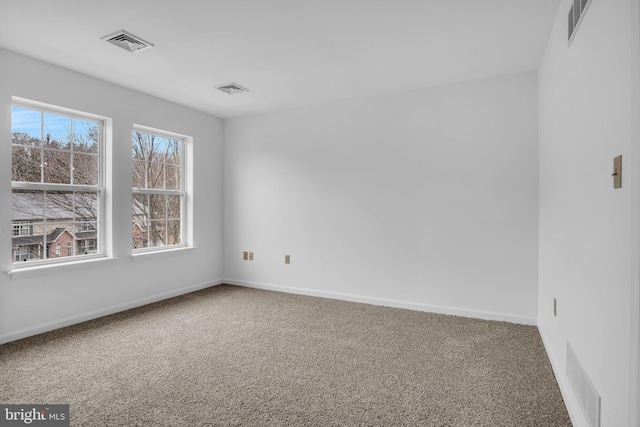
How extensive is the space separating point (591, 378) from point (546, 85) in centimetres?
228

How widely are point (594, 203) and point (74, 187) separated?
4.14 meters

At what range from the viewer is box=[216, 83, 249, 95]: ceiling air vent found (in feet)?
12.5

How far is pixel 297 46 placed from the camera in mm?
2900

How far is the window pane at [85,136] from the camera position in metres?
3.55

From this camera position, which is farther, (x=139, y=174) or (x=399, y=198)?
(x=139, y=174)

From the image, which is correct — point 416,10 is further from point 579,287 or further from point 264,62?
point 579,287

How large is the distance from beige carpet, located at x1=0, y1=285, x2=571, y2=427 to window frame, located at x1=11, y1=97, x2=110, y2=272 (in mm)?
666

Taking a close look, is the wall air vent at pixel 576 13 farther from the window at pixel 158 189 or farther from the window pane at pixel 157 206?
the window pane at pixel 157 206

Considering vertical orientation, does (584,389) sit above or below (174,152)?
below

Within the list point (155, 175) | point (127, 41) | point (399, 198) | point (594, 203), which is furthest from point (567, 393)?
point (155, 175)

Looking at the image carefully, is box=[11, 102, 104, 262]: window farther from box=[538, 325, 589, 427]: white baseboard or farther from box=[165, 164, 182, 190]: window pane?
box=[538, 325, 589, 427]: white baseboard

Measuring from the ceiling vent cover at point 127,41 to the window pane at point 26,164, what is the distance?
1.33 metres

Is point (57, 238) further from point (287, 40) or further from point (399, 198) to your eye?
point (399, 198)

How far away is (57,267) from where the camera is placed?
10.7 feet
